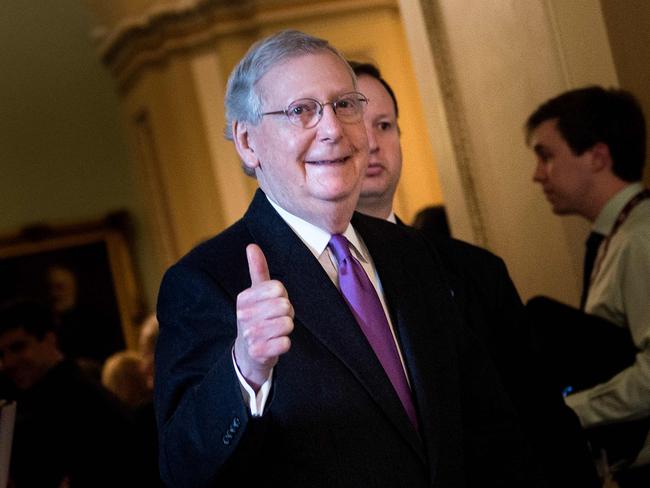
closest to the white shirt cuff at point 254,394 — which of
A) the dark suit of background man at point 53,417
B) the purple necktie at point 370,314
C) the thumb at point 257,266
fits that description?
the thumb at point 257,266

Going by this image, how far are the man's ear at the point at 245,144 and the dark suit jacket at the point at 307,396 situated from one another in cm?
8

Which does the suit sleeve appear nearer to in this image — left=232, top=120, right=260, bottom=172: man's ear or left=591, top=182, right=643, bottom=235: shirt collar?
left=232, top=120, right=260, bottom=172: man's ear

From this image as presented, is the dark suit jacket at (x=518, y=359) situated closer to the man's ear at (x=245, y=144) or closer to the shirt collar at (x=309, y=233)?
the shirt collar at (x=309, y=233)

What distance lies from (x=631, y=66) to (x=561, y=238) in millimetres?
693

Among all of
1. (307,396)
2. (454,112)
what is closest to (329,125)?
(307,396)

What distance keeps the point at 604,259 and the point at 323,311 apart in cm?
149

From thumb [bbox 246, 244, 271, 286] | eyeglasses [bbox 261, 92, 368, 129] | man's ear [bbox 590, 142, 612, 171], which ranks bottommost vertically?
thumb [bbox 246, 244, 271, 286]

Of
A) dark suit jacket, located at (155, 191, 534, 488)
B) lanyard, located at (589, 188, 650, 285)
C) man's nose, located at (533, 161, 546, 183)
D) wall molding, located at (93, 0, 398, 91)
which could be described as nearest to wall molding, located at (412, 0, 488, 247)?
man's nose, located at (533, 161, 546, 183)

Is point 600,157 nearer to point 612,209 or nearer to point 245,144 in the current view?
point 612,209

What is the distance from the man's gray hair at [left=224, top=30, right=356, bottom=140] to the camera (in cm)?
247

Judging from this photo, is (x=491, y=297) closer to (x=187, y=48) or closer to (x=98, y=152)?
(x=187, y=48)

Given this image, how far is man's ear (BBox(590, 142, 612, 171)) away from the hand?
1.98m

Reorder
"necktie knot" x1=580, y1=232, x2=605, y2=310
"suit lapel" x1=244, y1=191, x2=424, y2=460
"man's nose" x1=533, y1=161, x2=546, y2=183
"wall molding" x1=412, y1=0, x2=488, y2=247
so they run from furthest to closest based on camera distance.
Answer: "wall molding" x1=412, y1=0, x2=488, y2=247 → "man's nose" x1=533, y1=161, x2=546, y2=183 → "necktie knot" x1=580, y1=232, x2=605, y2=310 → "suit lapel" x1=244, y1=191, x2=424, y2=460

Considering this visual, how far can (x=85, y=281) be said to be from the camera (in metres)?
10.6
